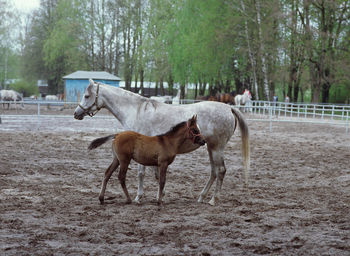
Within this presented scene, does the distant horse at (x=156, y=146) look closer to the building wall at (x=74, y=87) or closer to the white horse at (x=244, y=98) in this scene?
the white horse at (x=244, y=98)

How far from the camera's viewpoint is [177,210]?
5418mm

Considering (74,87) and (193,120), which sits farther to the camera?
(74,87)

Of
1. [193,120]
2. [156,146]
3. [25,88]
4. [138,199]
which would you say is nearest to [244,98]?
[138,199]

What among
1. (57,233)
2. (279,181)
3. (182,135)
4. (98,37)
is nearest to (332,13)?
(98,37)

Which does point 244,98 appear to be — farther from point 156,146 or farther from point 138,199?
point 156,146

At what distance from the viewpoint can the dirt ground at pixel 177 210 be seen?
4.01 meters

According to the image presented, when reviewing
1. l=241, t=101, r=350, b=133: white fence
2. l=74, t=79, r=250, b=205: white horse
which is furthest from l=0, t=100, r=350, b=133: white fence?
l=74, t=79, r=250, b=205: white horse

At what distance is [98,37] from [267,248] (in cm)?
4278

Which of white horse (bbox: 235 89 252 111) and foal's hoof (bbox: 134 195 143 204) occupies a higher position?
white horse (bbox: 235 89 252 111)

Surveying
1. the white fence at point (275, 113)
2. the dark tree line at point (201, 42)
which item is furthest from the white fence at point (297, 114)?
the dark tree line at point (201, 42)

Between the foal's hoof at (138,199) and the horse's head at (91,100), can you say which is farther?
the horse's head at (91,100)

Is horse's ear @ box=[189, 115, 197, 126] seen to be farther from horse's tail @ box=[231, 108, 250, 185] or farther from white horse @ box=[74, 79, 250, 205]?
horse's tail @ box=[231, 108, 250, 185]

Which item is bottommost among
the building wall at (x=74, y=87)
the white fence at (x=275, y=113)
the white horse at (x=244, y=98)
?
the white fence at (x=275, y=113)

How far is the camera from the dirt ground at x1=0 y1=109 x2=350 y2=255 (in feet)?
13.2
